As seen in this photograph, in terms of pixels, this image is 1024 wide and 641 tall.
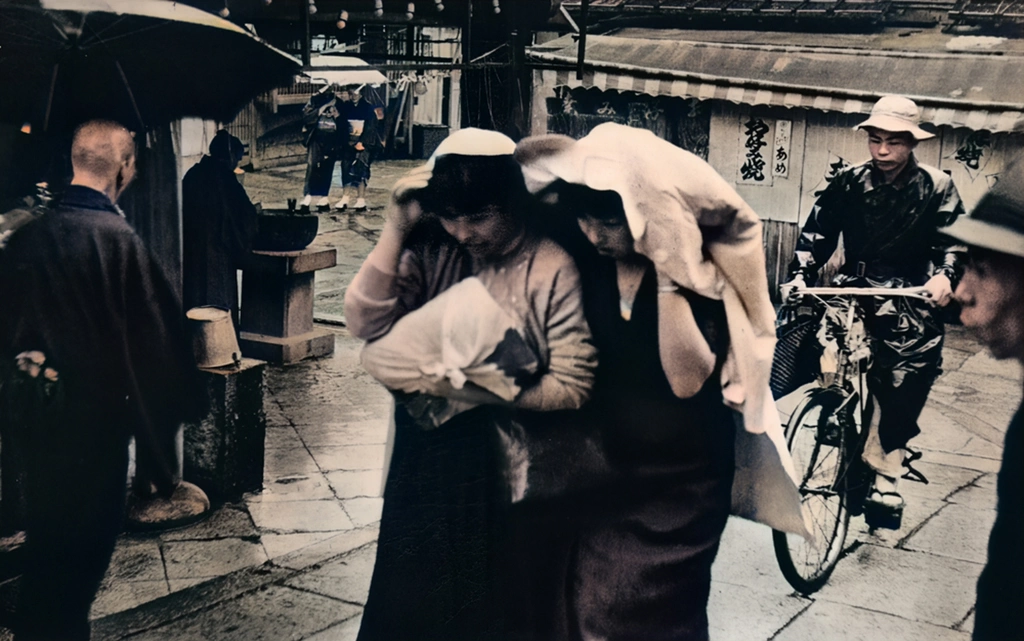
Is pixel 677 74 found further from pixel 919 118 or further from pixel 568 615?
pixel 568 615

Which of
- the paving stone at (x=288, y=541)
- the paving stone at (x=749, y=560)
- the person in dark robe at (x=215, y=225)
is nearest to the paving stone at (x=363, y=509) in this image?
the paving stone at (x=288, y=541)

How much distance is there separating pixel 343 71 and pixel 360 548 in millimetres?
2196

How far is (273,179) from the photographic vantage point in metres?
5.22

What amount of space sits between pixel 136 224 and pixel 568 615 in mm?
2636

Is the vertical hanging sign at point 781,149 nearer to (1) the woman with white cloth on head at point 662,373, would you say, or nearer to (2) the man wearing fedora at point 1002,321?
(1) the woman with white cloth on head at point 662,373

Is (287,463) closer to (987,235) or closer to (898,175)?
(898,175)

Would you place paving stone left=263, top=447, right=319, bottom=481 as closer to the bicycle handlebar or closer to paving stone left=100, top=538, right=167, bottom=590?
paving stone left=100, top=538, right=167, bottom=590

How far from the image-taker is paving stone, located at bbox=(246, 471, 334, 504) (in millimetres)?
5406

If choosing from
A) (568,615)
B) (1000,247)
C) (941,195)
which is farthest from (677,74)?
(568,615)

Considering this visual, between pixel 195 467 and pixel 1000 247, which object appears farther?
pixel 195 467

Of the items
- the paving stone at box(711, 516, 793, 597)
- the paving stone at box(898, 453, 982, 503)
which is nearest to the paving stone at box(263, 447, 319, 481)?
the paving stone at box(711, 516, 793, 597)

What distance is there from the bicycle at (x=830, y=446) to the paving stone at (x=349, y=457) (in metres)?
1.90

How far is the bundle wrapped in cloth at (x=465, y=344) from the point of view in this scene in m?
4.98

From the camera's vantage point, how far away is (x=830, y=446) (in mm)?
5465
